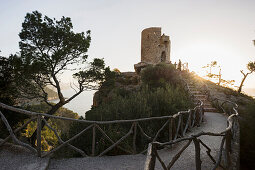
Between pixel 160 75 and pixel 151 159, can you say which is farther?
pixel 160 75

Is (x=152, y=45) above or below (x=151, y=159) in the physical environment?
above

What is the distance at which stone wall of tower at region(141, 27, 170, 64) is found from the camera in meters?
23.2

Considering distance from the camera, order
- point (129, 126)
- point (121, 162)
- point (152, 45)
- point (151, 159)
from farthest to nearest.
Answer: point (152, 45) < point (129, 126) < point (121, 162) < point (151, 159)

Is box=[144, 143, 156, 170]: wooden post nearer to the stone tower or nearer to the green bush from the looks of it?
the green bush

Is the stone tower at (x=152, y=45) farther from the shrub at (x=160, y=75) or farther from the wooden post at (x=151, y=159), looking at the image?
the wooden post at (x=151, y=159)

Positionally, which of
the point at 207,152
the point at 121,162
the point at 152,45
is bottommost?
the point at 121,162

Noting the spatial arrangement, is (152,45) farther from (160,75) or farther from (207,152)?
(207,152)

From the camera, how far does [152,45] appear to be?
2322 centimetres

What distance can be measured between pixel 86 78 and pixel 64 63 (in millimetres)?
2237

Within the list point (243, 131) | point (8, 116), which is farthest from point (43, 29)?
point (243, 131)

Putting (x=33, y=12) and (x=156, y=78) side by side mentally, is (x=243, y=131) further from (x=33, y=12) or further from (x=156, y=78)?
(x=33, y=12)

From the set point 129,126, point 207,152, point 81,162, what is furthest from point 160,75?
point 81,162

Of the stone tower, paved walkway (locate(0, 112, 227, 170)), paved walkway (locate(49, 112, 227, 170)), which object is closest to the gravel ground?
paved walkway (locate(0, 112, 227, 170))

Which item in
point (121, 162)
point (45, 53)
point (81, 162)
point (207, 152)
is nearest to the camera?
point (207, 152)
